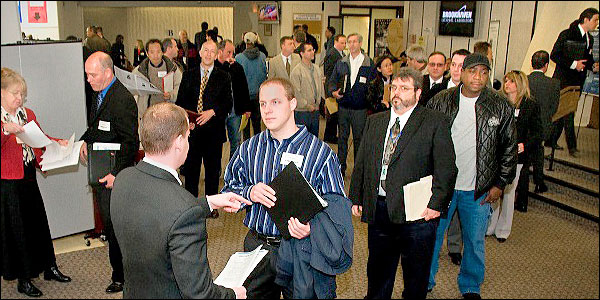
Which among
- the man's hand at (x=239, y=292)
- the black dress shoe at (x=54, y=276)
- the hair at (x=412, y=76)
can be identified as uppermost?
the hair at (x=412, y=76)

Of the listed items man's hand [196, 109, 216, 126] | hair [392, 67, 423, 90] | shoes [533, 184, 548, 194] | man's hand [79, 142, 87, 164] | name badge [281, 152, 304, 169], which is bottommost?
shoes [533, 184, 548, 194]

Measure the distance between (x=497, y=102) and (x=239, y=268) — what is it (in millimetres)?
1842

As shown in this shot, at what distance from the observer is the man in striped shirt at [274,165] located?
2.25 metres

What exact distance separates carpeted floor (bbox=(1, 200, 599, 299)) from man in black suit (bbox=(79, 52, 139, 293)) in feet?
1.29

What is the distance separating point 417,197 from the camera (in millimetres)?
2664

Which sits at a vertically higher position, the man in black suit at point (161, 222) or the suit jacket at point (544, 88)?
the suit jacket at point (544, 88)

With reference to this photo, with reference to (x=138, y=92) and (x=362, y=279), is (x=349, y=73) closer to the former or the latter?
(x=138, y=92)

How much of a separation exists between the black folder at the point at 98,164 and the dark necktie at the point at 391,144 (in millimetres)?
1686

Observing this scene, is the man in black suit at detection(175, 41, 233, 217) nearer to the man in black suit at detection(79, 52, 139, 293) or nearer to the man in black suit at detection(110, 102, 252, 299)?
the man in black suit at detection(79, 52, 139, 293)

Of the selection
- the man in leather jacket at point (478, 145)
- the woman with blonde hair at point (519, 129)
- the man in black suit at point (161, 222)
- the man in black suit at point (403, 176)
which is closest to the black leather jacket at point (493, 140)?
the man in leather jacket at point (478, 145)

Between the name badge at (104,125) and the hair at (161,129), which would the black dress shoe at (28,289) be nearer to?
the name badge at (104,125)

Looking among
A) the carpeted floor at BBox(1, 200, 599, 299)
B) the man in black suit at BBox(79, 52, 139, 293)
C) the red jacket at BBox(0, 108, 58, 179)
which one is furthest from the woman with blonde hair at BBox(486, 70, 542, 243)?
the red jacket at BBox(0, 108, 58, 179)

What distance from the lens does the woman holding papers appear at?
2812 millimetres

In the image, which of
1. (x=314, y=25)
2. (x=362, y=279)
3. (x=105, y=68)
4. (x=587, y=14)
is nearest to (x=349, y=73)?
(x=587, y=14)
